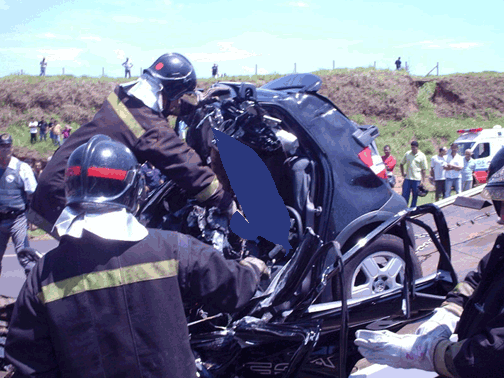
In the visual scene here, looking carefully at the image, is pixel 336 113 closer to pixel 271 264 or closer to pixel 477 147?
pixel 271 264

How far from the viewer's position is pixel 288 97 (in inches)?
147

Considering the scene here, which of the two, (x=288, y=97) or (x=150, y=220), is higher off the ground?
(x=288, y=97)

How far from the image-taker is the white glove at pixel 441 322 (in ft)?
7.16

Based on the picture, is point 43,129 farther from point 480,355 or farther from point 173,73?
point 480,355

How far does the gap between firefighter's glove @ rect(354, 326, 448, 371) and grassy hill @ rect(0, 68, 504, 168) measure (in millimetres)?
23953

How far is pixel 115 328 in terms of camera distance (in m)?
1.72

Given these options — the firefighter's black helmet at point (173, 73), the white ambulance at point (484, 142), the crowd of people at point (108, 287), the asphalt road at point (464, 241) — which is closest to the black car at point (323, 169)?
the firefighter's black helmet at point (173, 73)

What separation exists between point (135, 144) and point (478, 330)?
2284 millimetres

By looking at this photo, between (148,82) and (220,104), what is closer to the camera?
(148,82)

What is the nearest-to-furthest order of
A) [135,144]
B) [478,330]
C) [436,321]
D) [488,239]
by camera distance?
[478,330] → [436,321] → [135,144] → [488,239]

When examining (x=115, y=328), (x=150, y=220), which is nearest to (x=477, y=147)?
(x=150, y=220)

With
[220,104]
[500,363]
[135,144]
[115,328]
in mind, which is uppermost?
[220,104]

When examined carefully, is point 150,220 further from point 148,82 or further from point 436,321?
point 436,321

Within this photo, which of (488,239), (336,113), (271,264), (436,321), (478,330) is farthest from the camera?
(488,239)
